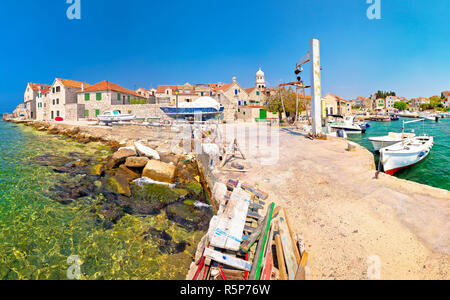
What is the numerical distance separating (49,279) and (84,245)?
0.99m

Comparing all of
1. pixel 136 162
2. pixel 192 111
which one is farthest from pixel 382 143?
pixel 192 111

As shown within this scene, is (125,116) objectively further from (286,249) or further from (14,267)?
(286,249)

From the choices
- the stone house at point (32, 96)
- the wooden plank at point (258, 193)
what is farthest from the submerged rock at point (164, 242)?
the stone house at point (32, 96)

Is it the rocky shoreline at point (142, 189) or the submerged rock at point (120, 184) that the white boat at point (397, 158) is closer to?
the rocky shoreline at point (142, 189)

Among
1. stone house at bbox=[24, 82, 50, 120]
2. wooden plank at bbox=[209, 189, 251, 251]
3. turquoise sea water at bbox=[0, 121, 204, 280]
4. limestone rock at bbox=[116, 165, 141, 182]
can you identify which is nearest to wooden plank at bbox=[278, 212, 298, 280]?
wooden plank at bbox=[209, 189, 251, 251]

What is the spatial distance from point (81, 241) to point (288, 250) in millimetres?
5135

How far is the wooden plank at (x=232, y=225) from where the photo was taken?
3443 millimetres

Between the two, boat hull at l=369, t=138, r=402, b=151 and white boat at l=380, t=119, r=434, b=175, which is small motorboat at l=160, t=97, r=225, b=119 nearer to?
boat hull at l=369, t=138, r=402, b=151

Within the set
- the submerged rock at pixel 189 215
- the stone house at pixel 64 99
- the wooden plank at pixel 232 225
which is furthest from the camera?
the stone house at pixel 64 99

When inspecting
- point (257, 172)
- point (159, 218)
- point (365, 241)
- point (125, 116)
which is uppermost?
point (125, 116)

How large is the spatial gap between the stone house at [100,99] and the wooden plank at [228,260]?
37161 mm

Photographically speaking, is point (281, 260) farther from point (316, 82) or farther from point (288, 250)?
point (316, 82)

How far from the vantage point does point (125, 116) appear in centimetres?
2764
